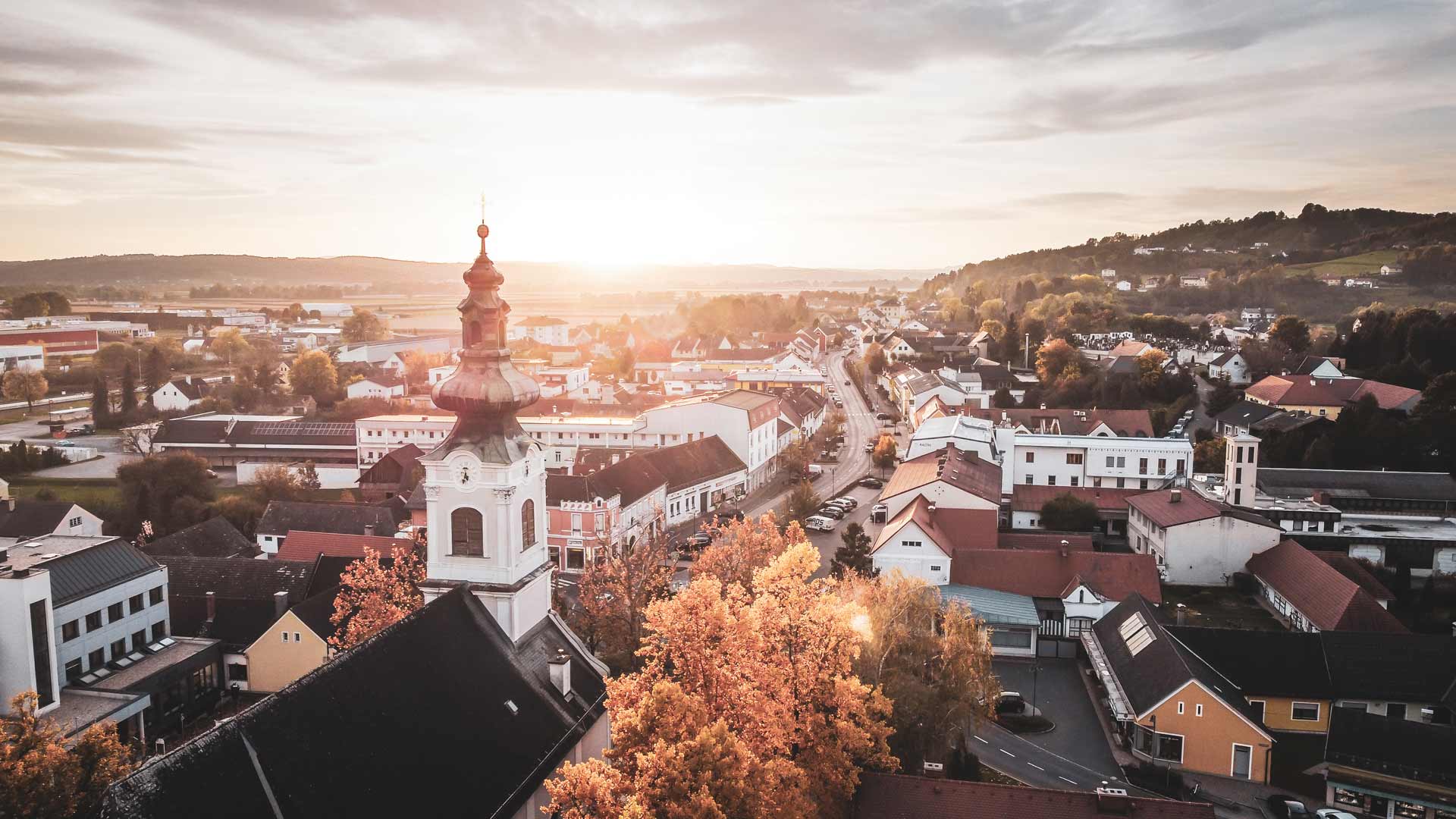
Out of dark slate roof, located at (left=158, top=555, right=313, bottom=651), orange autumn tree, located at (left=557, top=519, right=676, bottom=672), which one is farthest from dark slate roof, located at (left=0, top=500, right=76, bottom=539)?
orange autumn tree, located at (left=557, top=519, right=676, bottom=672)

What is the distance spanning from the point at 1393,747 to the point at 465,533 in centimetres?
2449

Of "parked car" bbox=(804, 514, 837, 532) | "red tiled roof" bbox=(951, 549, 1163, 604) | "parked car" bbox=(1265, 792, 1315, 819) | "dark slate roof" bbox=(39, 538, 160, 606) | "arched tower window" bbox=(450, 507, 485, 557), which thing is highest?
"arched tower window" bbox=(450, 507, 485, 557)

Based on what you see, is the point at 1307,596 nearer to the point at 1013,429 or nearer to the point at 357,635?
the point at 1013,429

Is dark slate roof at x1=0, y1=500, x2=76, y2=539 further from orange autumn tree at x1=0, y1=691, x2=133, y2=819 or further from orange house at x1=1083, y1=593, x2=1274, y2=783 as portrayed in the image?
orange house at x1=1083, y1=593, x2=1274, y2=783

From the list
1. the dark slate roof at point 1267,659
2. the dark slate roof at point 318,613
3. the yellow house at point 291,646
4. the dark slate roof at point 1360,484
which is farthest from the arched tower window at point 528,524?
the dark slate roof at point 1360,484

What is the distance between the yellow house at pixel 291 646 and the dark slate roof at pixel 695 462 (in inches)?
957

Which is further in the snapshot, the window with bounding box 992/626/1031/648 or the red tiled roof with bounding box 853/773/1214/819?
the window with bounding box 992/626/1031/648

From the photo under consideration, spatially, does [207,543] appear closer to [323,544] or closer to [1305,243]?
[323,544]

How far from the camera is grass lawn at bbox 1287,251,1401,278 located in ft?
496

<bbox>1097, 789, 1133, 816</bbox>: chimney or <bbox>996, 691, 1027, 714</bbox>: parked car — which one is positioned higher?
<bbox>1097, 789, 1133, 816</bbox>: chimney

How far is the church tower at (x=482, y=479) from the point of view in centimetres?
1916

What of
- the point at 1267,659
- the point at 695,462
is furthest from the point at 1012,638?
the point at 695,462

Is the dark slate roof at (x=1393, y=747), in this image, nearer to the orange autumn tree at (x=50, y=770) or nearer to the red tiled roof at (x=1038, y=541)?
the red tiled roof at (x=1038, y=541)

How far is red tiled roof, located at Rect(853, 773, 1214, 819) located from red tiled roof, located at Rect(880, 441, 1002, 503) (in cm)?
2633
